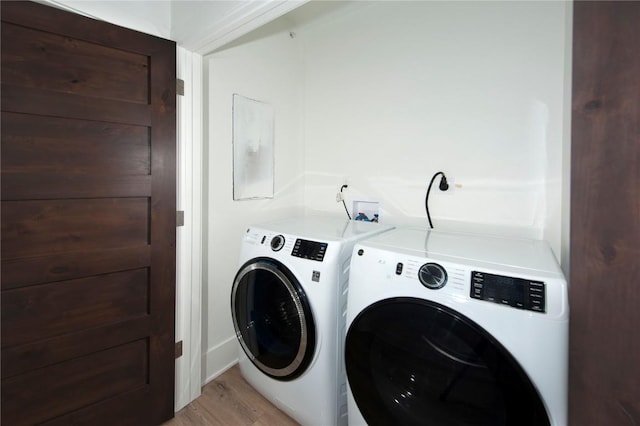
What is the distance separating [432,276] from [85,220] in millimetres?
1420

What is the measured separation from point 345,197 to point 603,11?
5.30 ft

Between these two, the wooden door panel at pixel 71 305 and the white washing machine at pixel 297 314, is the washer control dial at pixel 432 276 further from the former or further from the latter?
the wooden door panel at pixel 71 305

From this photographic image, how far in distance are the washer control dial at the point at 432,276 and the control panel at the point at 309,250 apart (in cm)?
44

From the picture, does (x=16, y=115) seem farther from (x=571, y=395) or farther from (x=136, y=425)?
(x=571, y=395)

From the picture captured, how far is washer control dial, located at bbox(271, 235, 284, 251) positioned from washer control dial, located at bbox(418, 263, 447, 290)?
2.28ft

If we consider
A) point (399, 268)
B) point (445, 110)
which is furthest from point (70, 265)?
point (445, 110)

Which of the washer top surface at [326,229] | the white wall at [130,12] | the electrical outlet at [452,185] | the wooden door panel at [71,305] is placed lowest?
the wooden door panel at [71,305]

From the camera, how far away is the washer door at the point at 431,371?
84 cm

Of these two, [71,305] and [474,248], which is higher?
[474,248]

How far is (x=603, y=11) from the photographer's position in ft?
1.80

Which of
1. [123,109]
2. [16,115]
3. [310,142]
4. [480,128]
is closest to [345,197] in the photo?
[310,142]

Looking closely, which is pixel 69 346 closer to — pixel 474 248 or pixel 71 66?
pixel 71 66

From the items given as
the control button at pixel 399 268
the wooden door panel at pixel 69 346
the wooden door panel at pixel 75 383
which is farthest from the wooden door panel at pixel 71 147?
the control button at pixel 399 268

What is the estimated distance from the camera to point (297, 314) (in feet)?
4.41
